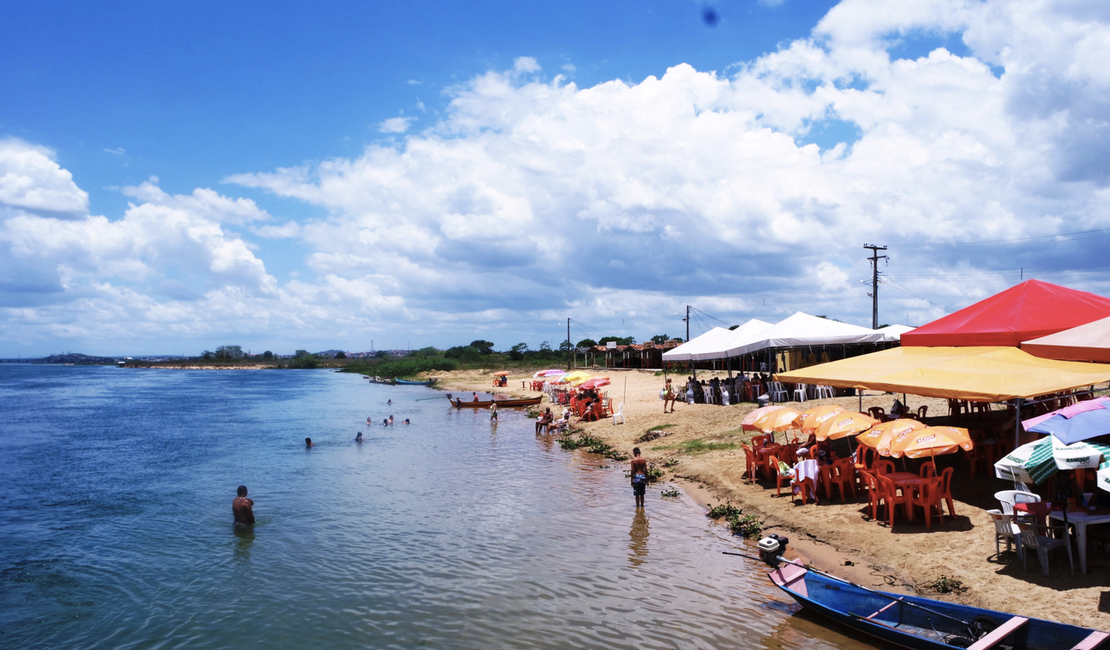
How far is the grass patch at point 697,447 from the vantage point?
18734mm

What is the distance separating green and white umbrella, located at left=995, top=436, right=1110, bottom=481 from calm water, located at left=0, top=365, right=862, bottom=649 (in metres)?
3.14

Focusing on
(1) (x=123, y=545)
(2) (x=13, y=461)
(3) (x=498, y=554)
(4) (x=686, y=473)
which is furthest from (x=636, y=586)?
(2) (x=13, y=461)

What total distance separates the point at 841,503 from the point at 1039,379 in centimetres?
394

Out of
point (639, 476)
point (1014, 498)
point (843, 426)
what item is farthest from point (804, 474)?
point (1014, 498)

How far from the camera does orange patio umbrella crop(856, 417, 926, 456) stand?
34.7 ft

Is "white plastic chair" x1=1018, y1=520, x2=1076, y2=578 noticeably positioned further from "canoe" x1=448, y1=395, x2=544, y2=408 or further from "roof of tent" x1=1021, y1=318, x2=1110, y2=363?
"canoe" x1=448, y1=395, x2=544, y2=408

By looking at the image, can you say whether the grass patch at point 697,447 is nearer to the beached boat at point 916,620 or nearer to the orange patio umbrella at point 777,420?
the orange patio umbrella at point 777,420

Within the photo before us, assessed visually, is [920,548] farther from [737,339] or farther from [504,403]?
[504,403]

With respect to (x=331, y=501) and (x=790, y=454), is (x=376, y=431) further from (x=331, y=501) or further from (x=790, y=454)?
(x=790, y=454)

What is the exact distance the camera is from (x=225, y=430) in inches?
1474

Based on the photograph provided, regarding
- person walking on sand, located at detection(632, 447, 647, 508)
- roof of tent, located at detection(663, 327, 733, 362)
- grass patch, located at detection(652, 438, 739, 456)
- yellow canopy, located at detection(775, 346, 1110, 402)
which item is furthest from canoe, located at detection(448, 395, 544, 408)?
yellow canopy, located at detection(775, 346, 1110, 402)

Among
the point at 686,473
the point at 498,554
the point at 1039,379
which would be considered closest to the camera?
the point at 1039,379

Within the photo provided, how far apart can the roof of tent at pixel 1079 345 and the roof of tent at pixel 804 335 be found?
961 centimetres

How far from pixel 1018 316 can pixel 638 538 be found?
375 inches
